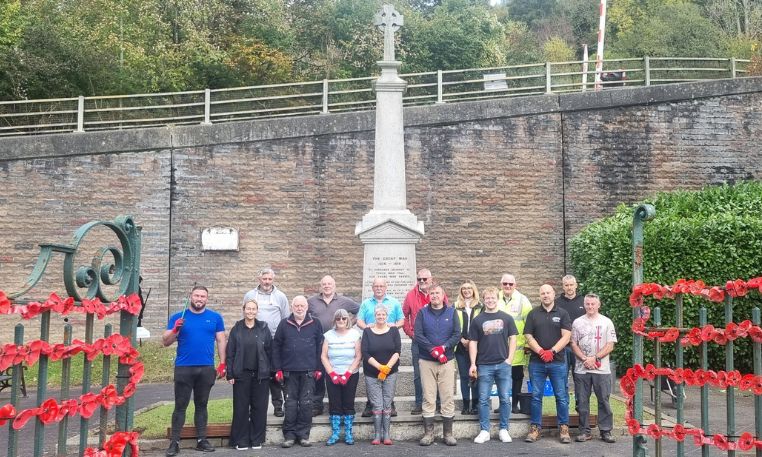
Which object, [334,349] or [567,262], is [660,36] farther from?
[334,349]

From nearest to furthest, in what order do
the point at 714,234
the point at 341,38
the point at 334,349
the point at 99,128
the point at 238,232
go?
the point at 334,349 < the point at 714,234 < the point at 238,232 < the point at 99,128 < the point at 341,38

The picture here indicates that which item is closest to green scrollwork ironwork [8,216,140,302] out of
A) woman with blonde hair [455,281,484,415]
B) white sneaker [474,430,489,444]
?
white sneaker [474,430,489,444]

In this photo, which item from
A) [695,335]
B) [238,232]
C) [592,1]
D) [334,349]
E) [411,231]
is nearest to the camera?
[695,335]

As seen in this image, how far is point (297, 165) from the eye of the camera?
18000 millimetres

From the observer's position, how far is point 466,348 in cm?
959

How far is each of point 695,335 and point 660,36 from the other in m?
31.1

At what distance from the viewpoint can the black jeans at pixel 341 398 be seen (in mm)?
8844

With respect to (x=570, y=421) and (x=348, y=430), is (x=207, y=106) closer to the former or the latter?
(x=348, y=430)

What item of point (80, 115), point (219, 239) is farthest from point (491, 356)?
point (80, 115)

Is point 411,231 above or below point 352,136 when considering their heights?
below

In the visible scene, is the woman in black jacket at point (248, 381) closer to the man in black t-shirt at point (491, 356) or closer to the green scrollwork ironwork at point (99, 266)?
the man in black t-shirt at point (491, 356)

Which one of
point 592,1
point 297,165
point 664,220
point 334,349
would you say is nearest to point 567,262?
point 664,220

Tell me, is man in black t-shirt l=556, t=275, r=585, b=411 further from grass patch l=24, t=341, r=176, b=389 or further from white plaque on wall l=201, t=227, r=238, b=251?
white plaque on wall l=201, t=227, r=238, b=251

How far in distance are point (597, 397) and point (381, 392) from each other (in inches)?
94.2
